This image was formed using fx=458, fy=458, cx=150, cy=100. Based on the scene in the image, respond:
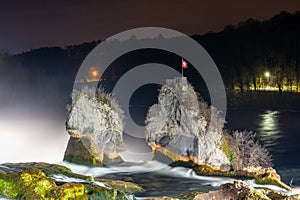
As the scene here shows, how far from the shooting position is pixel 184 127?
31.3 m

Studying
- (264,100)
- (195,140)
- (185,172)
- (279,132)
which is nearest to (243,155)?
(195,140)

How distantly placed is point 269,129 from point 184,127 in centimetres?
2874

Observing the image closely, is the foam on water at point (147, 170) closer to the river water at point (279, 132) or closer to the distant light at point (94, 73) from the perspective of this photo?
the river water at point (279, 132)

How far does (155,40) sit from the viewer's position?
6117 inches

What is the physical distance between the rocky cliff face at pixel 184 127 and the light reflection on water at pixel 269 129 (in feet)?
53.7

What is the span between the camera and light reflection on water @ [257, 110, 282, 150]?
48.0 m

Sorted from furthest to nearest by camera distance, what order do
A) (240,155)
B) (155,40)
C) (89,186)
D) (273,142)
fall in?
(155,40) → (273,142) → (240,155) → (89,186)

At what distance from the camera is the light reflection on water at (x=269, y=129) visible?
4797 cm

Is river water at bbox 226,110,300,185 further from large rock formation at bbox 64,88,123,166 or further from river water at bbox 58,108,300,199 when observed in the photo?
large rock formation at bbox 64,88,123,166

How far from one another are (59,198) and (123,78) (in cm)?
10431

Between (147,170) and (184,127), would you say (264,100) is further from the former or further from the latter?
(147,170)

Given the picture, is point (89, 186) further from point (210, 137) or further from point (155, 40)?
point (155, 40)

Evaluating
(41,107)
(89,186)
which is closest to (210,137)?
(89,186)

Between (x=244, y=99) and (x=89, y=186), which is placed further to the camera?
(x=244, y=99)
